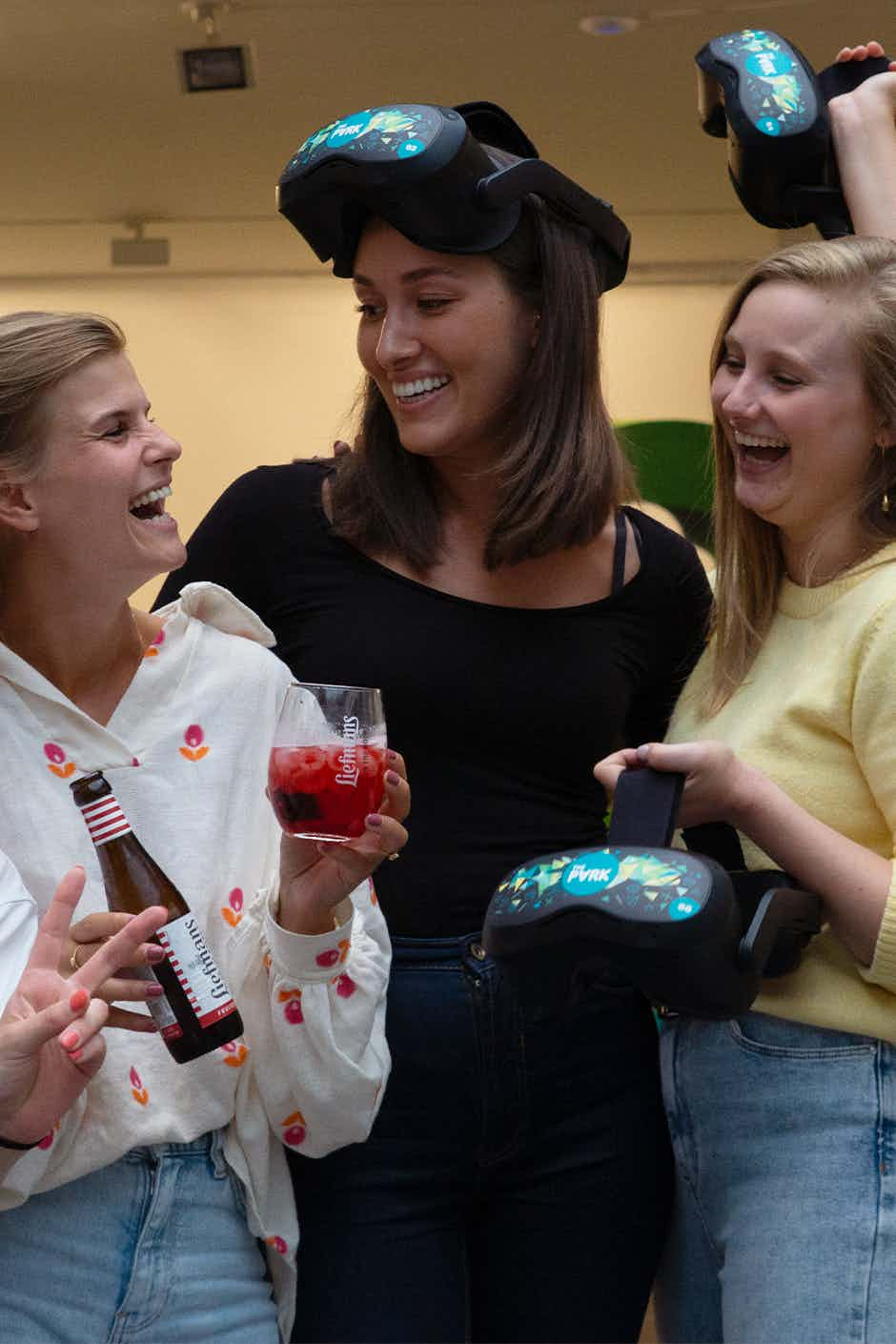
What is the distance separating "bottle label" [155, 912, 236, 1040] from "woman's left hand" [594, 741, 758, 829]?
43 cm

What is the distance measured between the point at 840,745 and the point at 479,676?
1.48ft

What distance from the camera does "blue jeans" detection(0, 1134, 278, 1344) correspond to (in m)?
1.53

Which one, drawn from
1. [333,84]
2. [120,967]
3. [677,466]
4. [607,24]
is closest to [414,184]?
[120,967]

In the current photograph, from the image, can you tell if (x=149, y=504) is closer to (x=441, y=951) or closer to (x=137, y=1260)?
(x=441, y=951)

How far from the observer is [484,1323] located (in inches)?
74.9

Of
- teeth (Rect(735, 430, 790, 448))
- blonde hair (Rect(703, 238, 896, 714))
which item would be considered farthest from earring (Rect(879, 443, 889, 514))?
teeth (Rect(735, 430, 790, 448))

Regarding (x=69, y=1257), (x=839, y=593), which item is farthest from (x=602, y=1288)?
(x=839, y=593)

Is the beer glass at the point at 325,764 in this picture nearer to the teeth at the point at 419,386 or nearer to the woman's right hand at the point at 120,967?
the woman's right hand at the point at 120,967

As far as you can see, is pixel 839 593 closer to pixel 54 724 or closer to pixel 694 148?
pixel 54 724

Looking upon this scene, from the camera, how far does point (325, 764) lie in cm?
155

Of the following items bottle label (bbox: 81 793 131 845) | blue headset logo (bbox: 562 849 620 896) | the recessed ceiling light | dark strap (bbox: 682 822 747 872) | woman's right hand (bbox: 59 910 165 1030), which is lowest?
dark strap (bbox: 682 822 747 872)

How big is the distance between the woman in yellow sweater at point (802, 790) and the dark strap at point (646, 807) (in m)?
0.02

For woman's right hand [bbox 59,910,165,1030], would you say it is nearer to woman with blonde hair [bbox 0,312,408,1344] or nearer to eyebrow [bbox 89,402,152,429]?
woman with blonde hair [bbox 0,312,408,1344]

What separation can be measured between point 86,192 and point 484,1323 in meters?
6.23
